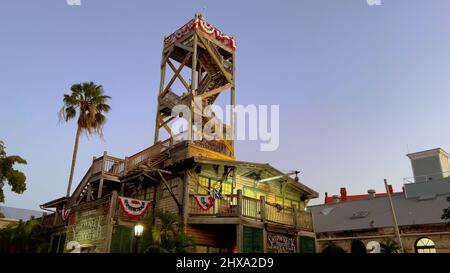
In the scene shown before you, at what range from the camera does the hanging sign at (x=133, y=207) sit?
17.8m

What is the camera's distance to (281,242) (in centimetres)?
1931

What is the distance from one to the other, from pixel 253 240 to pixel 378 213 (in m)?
19.1

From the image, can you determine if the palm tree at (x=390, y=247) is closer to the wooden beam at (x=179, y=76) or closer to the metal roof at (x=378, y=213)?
the metal roof at (x=378, y=213)

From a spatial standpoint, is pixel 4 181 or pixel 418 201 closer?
pixel 4 181

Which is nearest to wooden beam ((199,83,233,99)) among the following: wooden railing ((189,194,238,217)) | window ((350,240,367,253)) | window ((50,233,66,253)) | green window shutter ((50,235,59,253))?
wooden railing ((189,194,238,217))

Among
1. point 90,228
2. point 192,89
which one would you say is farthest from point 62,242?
point 192,89

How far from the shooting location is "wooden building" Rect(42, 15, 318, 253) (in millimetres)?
17875

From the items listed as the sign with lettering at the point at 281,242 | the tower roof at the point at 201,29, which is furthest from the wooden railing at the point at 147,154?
A: the tower roof at the point at 201,29

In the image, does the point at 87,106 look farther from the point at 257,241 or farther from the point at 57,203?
the point at 257,241

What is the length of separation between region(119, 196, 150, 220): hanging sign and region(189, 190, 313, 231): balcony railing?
96.7 inches
